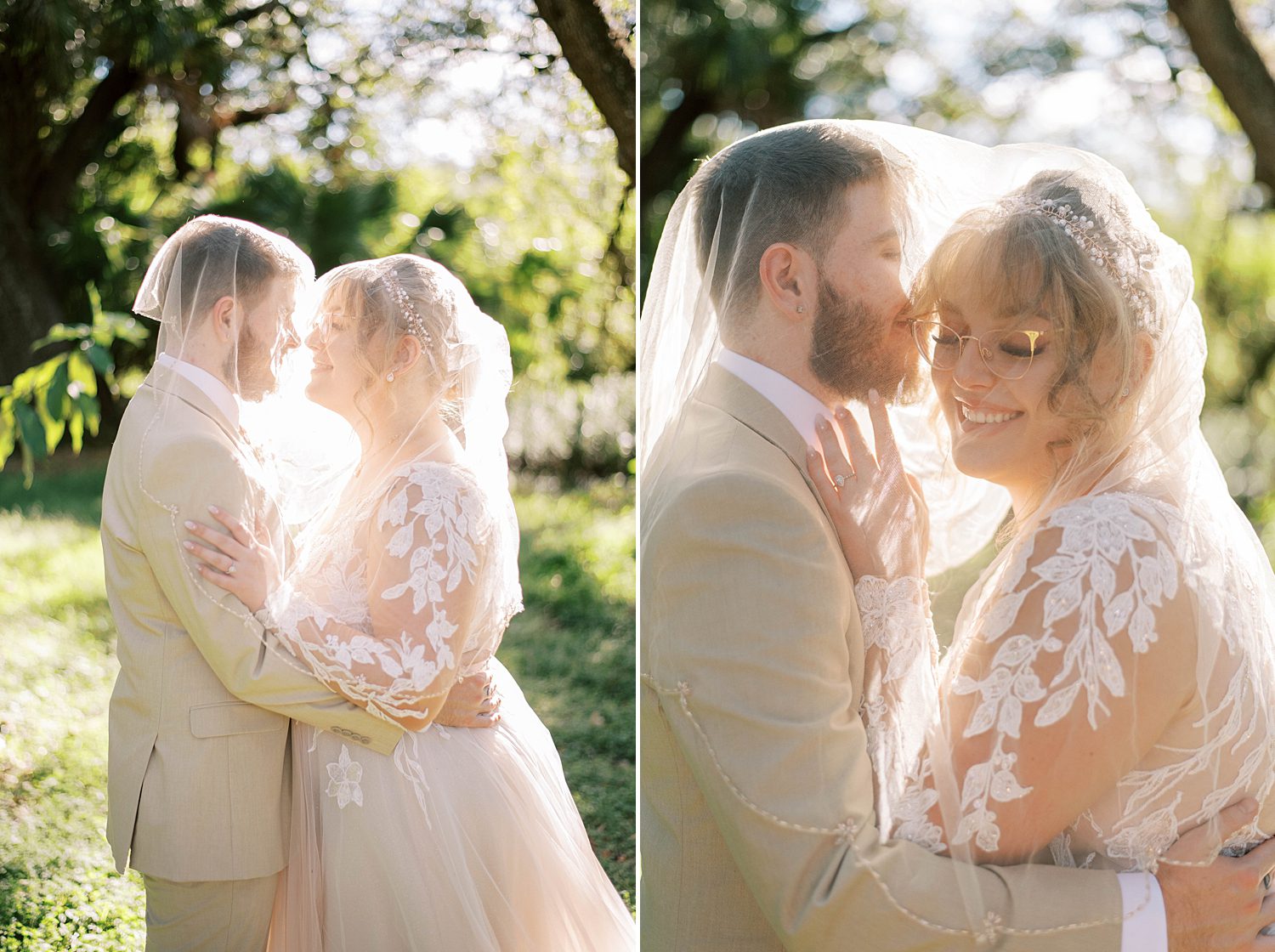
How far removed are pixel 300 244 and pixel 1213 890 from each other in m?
8.98

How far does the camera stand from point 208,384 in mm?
2633

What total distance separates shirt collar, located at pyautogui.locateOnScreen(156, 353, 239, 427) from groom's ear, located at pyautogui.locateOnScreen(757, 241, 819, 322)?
1226mm

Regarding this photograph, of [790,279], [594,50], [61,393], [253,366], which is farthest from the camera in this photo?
[594,50]

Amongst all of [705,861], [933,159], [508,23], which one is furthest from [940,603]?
[508,23]

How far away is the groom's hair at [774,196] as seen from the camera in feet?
7.39

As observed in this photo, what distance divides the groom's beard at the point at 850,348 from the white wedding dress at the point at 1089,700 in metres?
0.40

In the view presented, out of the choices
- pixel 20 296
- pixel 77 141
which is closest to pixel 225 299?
pixel 20 296

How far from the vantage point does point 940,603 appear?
2.44 m

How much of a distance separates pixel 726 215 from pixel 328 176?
10.3 meters

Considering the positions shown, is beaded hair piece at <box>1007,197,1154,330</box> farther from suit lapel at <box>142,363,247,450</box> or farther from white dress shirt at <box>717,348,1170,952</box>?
suit lapel at <box>142,363,247,450</box>

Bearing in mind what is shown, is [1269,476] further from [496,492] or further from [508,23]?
[496,492]

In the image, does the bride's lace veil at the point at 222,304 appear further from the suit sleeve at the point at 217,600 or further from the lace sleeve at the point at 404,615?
the lace sleeve at the point at 404,615

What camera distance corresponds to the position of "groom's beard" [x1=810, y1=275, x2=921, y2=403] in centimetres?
226

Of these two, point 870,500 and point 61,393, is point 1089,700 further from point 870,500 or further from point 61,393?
point 61,393
